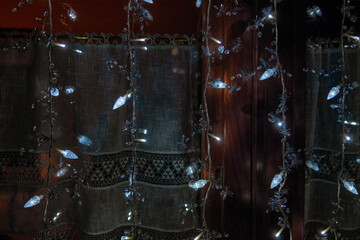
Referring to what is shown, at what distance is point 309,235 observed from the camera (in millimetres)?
1205

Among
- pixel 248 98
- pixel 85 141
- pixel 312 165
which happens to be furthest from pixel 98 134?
pixel 312 165

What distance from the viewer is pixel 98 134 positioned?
1.18 metres

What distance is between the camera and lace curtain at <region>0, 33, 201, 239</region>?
117 centimetres

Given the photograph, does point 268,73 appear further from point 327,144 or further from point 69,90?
point 69,90

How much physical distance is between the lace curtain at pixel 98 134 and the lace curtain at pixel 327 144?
1.74ft

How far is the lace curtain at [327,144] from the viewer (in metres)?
1.18

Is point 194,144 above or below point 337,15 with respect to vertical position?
below

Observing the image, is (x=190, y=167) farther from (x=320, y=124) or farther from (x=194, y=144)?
(x=320, y=124)

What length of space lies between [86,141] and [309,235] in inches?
43.6

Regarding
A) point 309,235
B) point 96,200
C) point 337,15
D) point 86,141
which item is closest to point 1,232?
point 96,200

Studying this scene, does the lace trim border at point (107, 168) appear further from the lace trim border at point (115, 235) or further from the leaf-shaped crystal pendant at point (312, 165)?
the leaf-shaped crystal pendant at point (312, 165)

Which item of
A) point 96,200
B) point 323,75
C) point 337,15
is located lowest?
point 96,200

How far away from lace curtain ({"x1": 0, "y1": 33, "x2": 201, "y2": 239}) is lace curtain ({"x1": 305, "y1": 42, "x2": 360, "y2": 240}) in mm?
529

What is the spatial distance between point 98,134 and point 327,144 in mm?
1063
